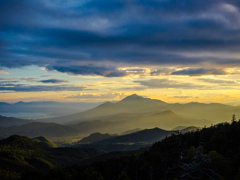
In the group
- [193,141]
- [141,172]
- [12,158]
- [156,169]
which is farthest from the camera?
[12,158]

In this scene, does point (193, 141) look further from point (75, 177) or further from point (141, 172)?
point (75, 177)

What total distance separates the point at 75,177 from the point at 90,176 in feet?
19.2

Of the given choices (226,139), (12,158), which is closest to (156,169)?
(226,139)

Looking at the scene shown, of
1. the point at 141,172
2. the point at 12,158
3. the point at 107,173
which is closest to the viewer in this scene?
the point at 141,172

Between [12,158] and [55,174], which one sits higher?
[55,174]

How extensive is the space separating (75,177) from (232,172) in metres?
52.0

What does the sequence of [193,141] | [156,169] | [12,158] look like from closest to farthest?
[156,169] → [193,141] → [12,158]

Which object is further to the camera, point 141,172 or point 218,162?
point 141,172

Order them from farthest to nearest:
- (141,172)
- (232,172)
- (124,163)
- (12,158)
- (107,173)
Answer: (12,158)
(124,163)
(107,173)
(141,172)
(232,172)

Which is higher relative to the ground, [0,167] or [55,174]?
[55,174]

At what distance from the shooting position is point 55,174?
3273 inches

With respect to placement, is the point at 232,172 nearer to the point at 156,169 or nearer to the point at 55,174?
the point at 156,169

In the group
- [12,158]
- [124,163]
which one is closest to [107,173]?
[124,163]

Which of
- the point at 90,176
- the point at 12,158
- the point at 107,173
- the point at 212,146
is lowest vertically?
the point at 12,158
